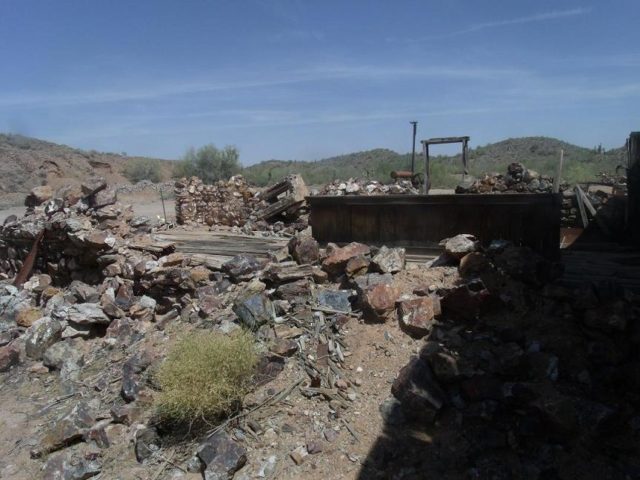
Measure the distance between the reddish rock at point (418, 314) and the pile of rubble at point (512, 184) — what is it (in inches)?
374

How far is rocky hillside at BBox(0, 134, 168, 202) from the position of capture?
111 feet

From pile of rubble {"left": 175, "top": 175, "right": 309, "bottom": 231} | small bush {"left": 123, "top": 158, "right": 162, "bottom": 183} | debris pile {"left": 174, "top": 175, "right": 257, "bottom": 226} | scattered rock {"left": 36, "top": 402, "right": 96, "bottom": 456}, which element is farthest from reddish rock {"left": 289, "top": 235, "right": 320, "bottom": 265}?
small bush {"left": 123, "top": 158, "right": 162, "bottom": 183}

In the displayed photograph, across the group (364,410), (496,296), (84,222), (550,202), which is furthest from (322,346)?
(84,222)

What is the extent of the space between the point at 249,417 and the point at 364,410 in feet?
3.83

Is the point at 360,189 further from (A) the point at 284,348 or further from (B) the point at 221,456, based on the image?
(B) the point at 221,456

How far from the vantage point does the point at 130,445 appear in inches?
195

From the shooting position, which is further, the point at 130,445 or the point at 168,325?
the point at 168,325

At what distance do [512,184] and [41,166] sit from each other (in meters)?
35.2

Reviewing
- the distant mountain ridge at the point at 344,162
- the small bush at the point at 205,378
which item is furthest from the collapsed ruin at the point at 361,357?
the distant mountain ridge at the point at 344,162

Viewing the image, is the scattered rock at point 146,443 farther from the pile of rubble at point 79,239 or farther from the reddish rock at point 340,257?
the pile of rubble at point 79,239

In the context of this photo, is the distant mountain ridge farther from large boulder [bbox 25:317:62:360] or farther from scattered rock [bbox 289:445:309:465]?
scattered rock [bbox 289:445:309:465]

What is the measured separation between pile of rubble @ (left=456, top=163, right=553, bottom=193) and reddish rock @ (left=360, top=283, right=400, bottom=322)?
9.31 meters

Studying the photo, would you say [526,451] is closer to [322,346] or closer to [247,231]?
[322,346]

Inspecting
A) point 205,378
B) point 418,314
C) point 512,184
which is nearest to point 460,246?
point 418,314
